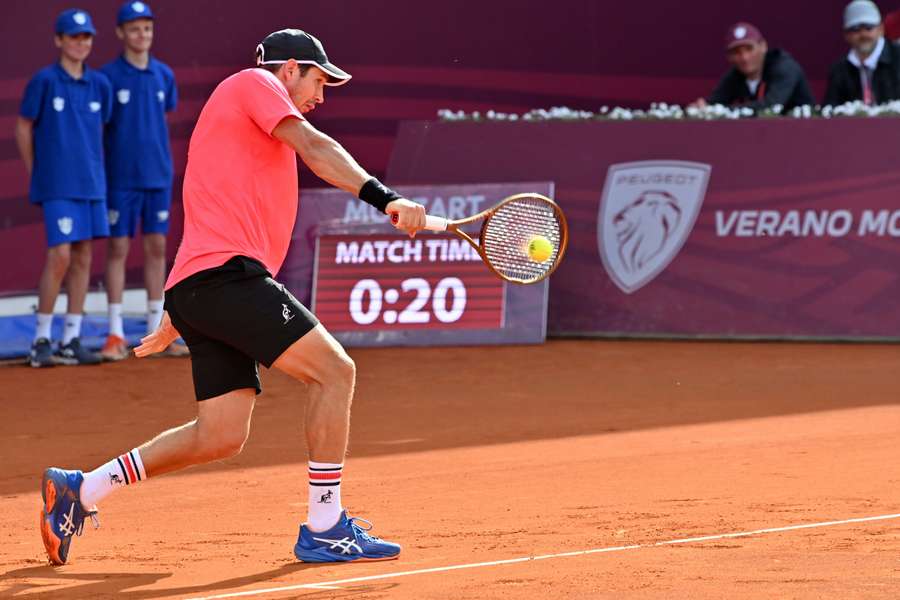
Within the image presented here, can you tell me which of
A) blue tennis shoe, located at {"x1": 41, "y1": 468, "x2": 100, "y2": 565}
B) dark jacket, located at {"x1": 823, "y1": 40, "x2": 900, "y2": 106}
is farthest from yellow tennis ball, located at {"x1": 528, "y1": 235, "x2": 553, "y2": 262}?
dark jacket, located at {"x1": 823, "y1": 40, "x2": 900, "y2": 106}

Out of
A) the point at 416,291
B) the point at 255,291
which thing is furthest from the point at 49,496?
the point at 416,291

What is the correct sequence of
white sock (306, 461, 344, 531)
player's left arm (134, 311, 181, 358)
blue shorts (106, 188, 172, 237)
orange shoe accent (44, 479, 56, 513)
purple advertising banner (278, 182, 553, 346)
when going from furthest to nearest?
1. purple advertising banner (278, 182, 553, 346)
2. blue shorts (106, 188, 172, 237)
3. player's left arm (134, 311, 181, 358)
4. orange shoe accent (44, 479, 56, 513)
5. white sock (306, 461, 344, 531)

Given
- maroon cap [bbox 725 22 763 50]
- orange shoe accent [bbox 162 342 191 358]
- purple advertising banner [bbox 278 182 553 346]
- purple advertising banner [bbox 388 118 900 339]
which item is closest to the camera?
purple advertising banner [bbox 388 118 900 339]

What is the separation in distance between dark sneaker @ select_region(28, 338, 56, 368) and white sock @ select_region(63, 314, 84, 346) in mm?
159

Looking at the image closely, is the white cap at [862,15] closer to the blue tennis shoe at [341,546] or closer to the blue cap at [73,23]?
the blue cap at [73,23]

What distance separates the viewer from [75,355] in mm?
11477

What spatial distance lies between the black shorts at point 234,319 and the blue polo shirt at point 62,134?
584cm

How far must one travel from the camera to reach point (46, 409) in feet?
31.9

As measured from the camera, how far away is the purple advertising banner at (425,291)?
39.6 feet

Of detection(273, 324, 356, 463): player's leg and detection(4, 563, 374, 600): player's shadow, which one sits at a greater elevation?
detection(273, 324, 356, 463): player's leg

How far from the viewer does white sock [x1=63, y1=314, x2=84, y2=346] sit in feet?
37.6

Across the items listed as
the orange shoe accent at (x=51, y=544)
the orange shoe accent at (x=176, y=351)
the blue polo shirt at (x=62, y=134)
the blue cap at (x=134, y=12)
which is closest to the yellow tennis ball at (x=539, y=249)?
the orange shoe accent at (x=51, y=544)

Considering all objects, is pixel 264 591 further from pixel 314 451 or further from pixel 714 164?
pixel 714 164

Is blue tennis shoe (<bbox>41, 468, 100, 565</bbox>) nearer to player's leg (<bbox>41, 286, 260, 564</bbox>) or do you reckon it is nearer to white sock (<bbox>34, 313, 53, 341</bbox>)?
player's leg (<bbox>41, 286, 260, 564</bbox>)
